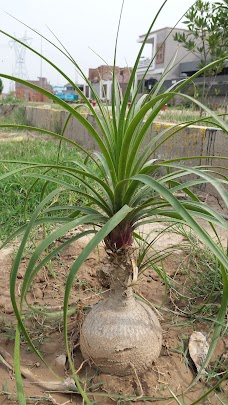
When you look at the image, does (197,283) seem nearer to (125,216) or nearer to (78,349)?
(78,349)

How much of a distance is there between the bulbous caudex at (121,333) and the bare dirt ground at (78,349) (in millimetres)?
50

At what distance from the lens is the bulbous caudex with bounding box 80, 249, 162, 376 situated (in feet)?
4.26

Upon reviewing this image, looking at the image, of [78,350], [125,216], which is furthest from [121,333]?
[125,216]

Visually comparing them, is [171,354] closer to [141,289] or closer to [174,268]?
[141,289]

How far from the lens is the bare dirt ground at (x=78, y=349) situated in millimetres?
1283

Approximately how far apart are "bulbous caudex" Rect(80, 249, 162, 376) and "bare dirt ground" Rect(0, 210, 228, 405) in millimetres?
50

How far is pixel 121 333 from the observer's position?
1.31 metres

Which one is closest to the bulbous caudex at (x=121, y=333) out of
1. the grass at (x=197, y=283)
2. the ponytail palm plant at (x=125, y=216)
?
the ponytail palm plant at (x=125, y=216)

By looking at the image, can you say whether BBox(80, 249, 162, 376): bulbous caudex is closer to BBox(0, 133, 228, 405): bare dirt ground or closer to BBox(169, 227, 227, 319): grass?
BBox(0, 133, 228, 405): bare dirt ground

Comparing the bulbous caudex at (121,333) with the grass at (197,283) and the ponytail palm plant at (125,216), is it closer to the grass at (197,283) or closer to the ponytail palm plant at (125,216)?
the ponytail palm plant at (125,216)

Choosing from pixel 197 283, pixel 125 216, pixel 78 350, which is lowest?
pixel 78 350

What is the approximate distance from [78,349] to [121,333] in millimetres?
250

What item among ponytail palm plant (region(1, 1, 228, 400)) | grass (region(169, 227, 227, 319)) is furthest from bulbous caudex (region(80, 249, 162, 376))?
grass (region(169, 227, 227, 319))

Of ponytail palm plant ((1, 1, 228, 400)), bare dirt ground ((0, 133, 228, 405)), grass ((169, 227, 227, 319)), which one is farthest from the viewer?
grass ((169, 227, 227, 319))
